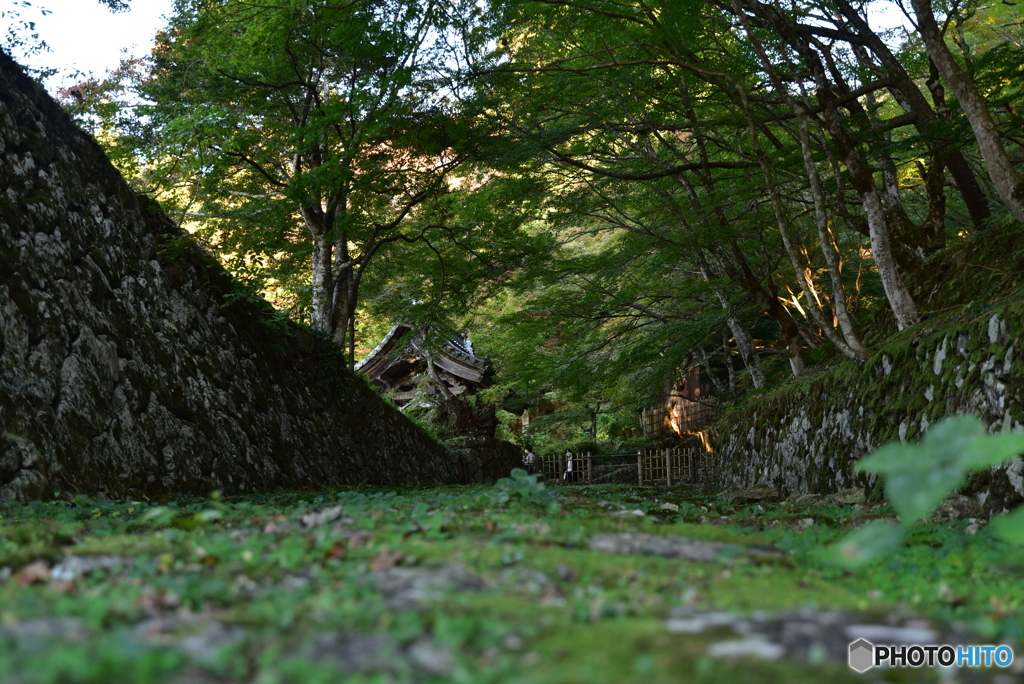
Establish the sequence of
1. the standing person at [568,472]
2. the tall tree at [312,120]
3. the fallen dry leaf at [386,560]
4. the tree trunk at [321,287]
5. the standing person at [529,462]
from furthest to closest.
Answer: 1. the standing person at [529,462]
2. the standing person at [568,472]
3. the tree trunk at [321,287]
4. the tall tree at [312,120]
5. the fallen dry leaf at [386,560]

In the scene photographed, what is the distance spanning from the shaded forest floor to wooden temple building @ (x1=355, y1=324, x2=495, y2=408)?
1862 centimetres

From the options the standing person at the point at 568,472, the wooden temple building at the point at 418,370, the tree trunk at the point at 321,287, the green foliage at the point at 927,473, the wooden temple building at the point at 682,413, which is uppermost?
the tree trunk at the point at 321,287

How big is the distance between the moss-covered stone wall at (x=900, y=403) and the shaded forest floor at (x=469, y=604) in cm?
241

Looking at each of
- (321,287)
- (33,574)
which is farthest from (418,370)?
(33,574)

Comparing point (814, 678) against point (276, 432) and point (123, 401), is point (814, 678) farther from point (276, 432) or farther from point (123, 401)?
point (276, 432)

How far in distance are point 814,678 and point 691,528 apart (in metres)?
2.52

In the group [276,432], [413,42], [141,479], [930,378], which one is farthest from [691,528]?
[413,42]

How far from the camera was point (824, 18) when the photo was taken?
10.0m

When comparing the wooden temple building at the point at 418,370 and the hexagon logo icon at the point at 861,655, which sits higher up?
the wooden temple building at the point at 418,370

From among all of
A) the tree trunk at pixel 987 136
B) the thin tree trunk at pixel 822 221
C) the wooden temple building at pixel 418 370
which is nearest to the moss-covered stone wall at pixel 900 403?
the thin tree trunk at pixel 822 221

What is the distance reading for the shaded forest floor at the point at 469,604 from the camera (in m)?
1.72

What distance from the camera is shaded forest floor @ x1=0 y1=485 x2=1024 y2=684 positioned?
1.72 meters

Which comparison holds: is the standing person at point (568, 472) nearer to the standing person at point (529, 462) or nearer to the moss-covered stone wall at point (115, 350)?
the standing person at point (529, 462)

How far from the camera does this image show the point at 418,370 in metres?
24.4
